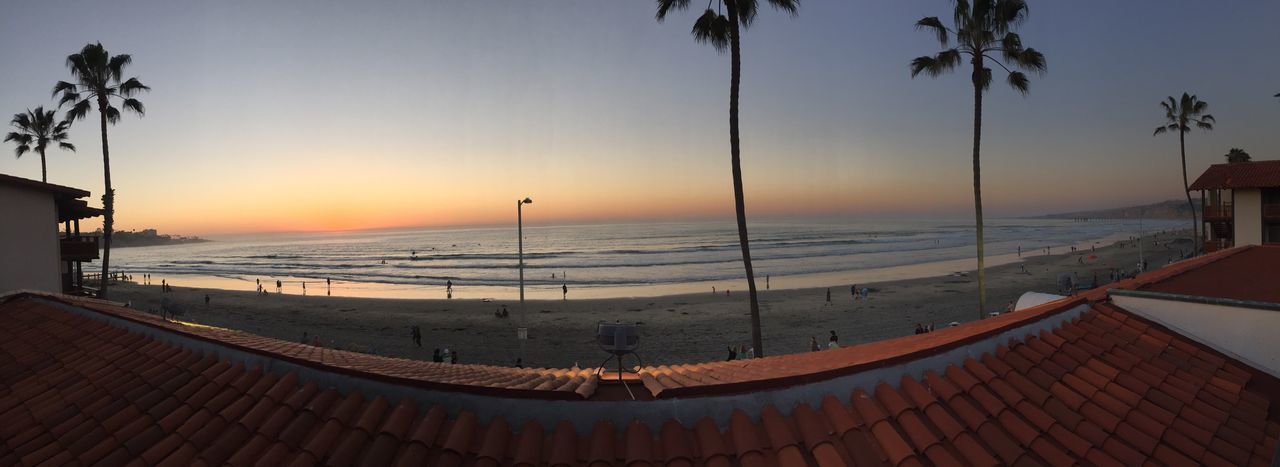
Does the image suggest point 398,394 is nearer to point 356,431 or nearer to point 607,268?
point 356,431

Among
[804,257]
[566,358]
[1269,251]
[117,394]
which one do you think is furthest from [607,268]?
[117,394]

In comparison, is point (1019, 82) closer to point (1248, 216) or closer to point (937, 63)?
point (937, 63)

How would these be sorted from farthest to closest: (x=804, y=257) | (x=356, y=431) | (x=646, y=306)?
(x=804, y=257) < (x=646, y=306) < (x=356, y=431)

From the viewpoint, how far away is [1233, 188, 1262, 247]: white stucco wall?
97.8 ft

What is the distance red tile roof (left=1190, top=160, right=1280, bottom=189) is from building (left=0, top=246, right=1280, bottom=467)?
120 feet

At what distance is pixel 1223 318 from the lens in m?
6.22

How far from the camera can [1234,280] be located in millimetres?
8555

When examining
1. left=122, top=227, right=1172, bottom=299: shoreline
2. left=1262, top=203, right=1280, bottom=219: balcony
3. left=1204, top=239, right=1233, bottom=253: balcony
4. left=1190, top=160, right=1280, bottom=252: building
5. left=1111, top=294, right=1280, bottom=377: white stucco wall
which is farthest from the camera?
left=122, top=227, right=1172, bottom=299: shoreline

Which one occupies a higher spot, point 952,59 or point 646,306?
point 952,59

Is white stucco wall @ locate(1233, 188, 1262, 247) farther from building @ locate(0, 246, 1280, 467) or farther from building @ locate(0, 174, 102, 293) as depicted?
building @ locate(0, 174, 102, 293)

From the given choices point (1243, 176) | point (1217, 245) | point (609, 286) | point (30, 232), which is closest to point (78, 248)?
point (30, 232)

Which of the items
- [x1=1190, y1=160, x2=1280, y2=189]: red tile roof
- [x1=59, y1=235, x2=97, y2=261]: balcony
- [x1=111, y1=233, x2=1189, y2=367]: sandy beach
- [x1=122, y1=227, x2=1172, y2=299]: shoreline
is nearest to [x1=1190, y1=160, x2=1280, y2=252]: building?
[x1=1190, y1=160, x2=1280, y2=189]: red tile roof

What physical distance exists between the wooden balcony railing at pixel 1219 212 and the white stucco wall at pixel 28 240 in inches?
2150

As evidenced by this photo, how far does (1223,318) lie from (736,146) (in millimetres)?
10097
